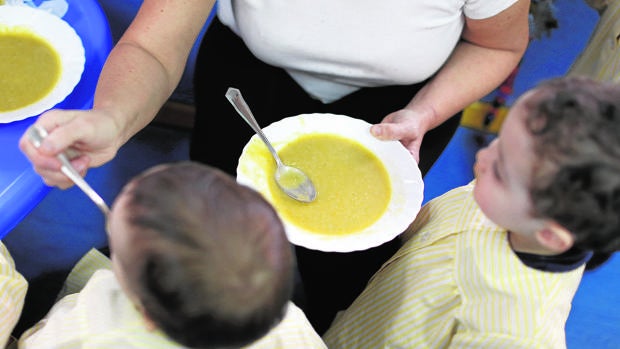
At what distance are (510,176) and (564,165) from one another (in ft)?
0.25

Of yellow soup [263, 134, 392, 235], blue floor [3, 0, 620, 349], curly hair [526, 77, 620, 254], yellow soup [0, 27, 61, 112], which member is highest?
curly hair [526, 77, 620, 254]

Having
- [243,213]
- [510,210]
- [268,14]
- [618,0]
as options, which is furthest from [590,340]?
[243,213]

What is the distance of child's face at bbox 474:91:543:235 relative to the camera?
2.17 feet

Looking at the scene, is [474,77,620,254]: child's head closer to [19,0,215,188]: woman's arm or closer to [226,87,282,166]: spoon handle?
[226,87,282,166]: spoon handle

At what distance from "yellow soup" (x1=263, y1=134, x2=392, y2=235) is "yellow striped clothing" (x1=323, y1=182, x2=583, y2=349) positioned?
14 cm

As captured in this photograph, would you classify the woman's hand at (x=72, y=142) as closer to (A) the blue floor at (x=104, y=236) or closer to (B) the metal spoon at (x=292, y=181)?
(B) the metal spoon at (x=292, y=181)

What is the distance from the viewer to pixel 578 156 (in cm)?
61

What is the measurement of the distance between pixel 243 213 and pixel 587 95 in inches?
17.1

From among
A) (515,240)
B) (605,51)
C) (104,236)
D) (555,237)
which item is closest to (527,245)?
(515,240)

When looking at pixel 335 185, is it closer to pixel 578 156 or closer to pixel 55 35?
pixel 578 156

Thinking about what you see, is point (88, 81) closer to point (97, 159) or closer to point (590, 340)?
point (97, 159)

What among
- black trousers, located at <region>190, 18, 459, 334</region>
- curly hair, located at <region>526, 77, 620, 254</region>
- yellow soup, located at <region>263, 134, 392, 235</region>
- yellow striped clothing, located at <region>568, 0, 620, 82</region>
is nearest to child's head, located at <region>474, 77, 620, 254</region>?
curly hair, located at <region>526, 77, 620, 254</region>

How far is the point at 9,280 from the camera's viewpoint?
0.88 metres

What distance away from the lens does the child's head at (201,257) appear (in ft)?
1.67
